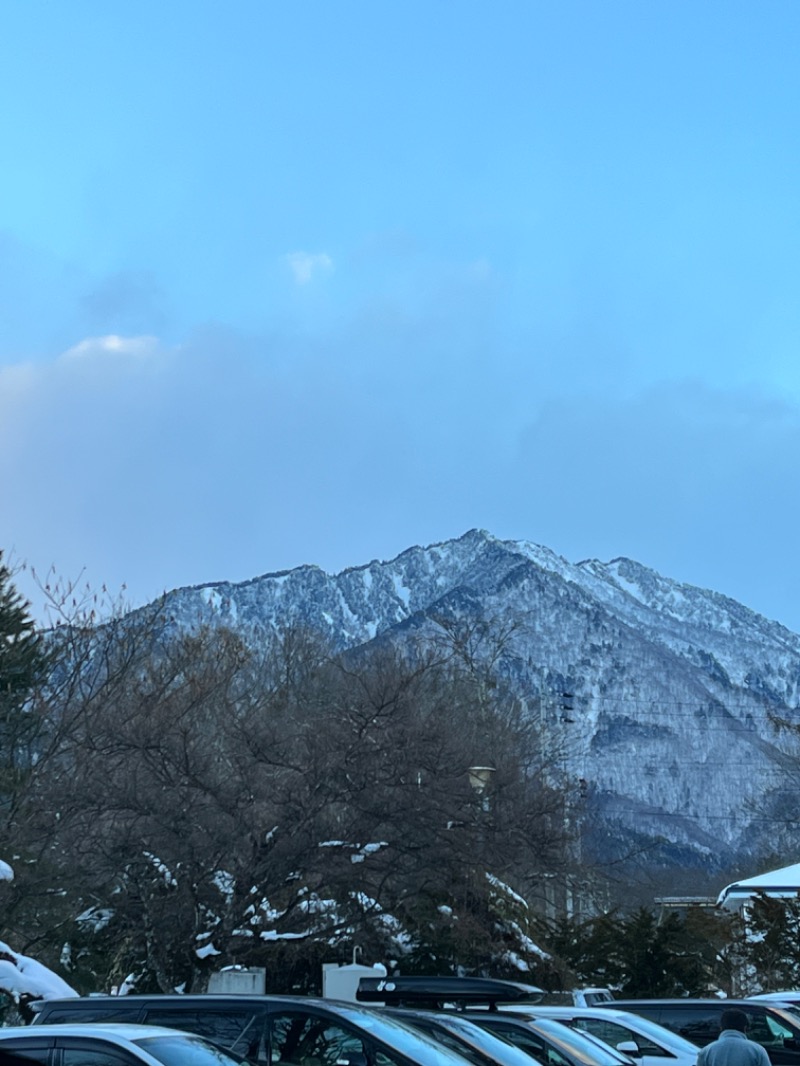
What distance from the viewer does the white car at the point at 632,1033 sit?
17078 millimetres

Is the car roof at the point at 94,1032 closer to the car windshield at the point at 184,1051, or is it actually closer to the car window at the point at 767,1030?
the car windshield at the point at 184,1051

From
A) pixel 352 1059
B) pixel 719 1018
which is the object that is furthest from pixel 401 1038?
pixel 719 1018

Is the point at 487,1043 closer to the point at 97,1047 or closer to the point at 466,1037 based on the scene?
the point at 466,1037

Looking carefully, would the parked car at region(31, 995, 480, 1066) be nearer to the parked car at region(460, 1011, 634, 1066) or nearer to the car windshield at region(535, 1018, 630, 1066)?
the parked car at region(460, 1011, 634, 1066)

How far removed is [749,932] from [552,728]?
78.5 ft

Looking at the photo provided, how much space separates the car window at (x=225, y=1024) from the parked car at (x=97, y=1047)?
180 cm

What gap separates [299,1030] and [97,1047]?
2705mm

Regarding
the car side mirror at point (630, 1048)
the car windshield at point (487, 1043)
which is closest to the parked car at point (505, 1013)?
the car side mirror at point (630, 1048)

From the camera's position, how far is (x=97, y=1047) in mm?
8711

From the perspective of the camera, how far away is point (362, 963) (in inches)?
1056

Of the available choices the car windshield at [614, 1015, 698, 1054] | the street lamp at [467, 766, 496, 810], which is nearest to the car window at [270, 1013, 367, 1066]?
the car windshield at [614, 1015, 698, 1054]

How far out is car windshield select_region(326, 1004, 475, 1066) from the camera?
10.8 m

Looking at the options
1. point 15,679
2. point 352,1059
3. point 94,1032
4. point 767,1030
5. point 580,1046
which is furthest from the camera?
point 15,679

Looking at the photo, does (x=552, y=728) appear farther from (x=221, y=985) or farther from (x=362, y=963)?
(x=221, y=985)
